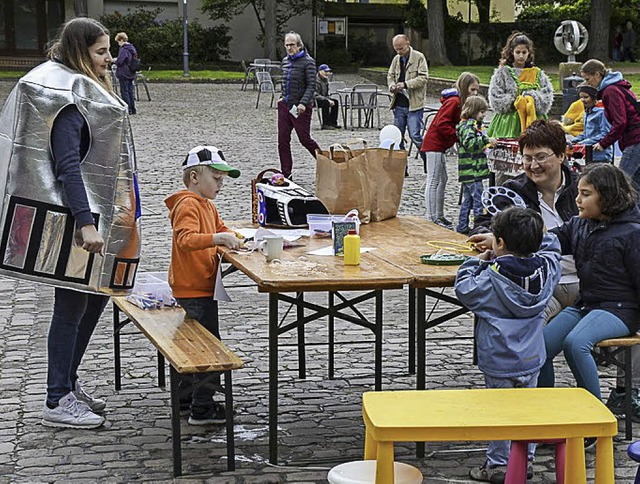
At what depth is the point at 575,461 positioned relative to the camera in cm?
397

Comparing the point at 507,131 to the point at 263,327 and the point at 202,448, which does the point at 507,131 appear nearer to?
the point at 263,327

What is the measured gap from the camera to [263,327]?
7.55 metres

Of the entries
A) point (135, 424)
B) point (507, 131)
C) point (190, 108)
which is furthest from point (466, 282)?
point (190, 108)

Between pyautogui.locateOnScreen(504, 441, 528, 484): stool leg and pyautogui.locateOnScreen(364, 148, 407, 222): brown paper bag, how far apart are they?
2.72 meters

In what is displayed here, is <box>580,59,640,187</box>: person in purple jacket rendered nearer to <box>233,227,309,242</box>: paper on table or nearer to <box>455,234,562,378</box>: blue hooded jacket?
<box>233,227,309,242</box>: paper on table

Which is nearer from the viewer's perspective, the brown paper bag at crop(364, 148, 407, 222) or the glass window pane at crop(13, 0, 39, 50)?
the brown paper bag at crop(364, 148, 407, 222)

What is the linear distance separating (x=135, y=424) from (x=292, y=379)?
1.10 meters

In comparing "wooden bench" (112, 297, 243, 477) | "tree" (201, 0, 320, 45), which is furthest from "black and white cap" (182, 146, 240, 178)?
"tree" (201, 0, 320, 45)

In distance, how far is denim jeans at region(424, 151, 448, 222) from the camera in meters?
11.3

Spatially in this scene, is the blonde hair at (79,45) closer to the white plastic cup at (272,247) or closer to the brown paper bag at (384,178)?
the white plastic cup at (272,247)

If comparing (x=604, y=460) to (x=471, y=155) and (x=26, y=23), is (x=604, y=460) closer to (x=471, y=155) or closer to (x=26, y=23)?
(x=471, y=155)

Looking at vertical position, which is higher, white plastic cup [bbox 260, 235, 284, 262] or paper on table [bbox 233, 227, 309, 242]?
white plastic cup [bbox 260, 235, 284, 262]

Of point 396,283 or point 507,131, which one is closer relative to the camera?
point 396,283

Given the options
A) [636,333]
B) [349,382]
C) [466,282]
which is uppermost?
[466,282]
